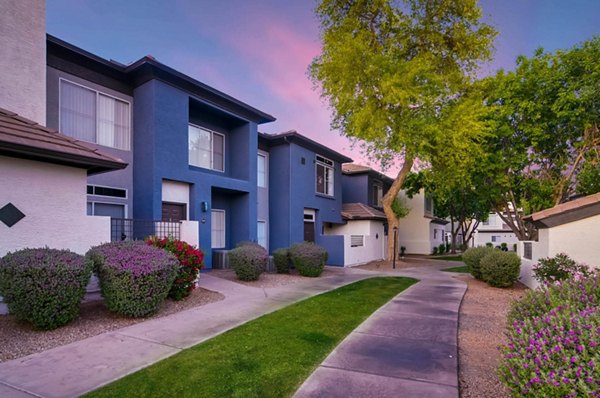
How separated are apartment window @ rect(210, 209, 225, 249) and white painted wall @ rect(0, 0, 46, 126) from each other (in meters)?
7.79

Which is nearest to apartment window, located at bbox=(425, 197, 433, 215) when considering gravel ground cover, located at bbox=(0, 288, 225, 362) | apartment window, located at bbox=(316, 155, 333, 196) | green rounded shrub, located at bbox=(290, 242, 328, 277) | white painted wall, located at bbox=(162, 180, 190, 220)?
apartment window, located at bbox=(316, 155, 333, 196)

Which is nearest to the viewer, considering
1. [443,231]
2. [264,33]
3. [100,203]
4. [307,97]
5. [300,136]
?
[100,203]

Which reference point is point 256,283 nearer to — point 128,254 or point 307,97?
point 128,254

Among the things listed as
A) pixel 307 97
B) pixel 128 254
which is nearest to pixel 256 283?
pixel 128 254

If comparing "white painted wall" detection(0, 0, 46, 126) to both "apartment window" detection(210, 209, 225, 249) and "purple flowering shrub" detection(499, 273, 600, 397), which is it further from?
"purple flowering shrub" detection(499, 273, 600, 397)

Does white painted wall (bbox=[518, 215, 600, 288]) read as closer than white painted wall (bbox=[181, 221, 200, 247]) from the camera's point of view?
Yes

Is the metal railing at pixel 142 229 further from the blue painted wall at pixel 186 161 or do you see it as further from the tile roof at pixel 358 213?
the tile roof at pixel 358 213

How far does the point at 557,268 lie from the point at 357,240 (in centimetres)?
1171

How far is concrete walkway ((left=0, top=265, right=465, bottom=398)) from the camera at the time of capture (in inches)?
161

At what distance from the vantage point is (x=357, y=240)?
2086 centimetres

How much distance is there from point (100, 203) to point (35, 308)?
5.77m

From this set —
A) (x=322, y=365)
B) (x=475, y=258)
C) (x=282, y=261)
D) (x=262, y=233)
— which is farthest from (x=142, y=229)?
(x=475, y=258)

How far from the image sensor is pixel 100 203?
11.0 metres

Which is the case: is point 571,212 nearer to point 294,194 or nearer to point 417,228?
point 294,194
